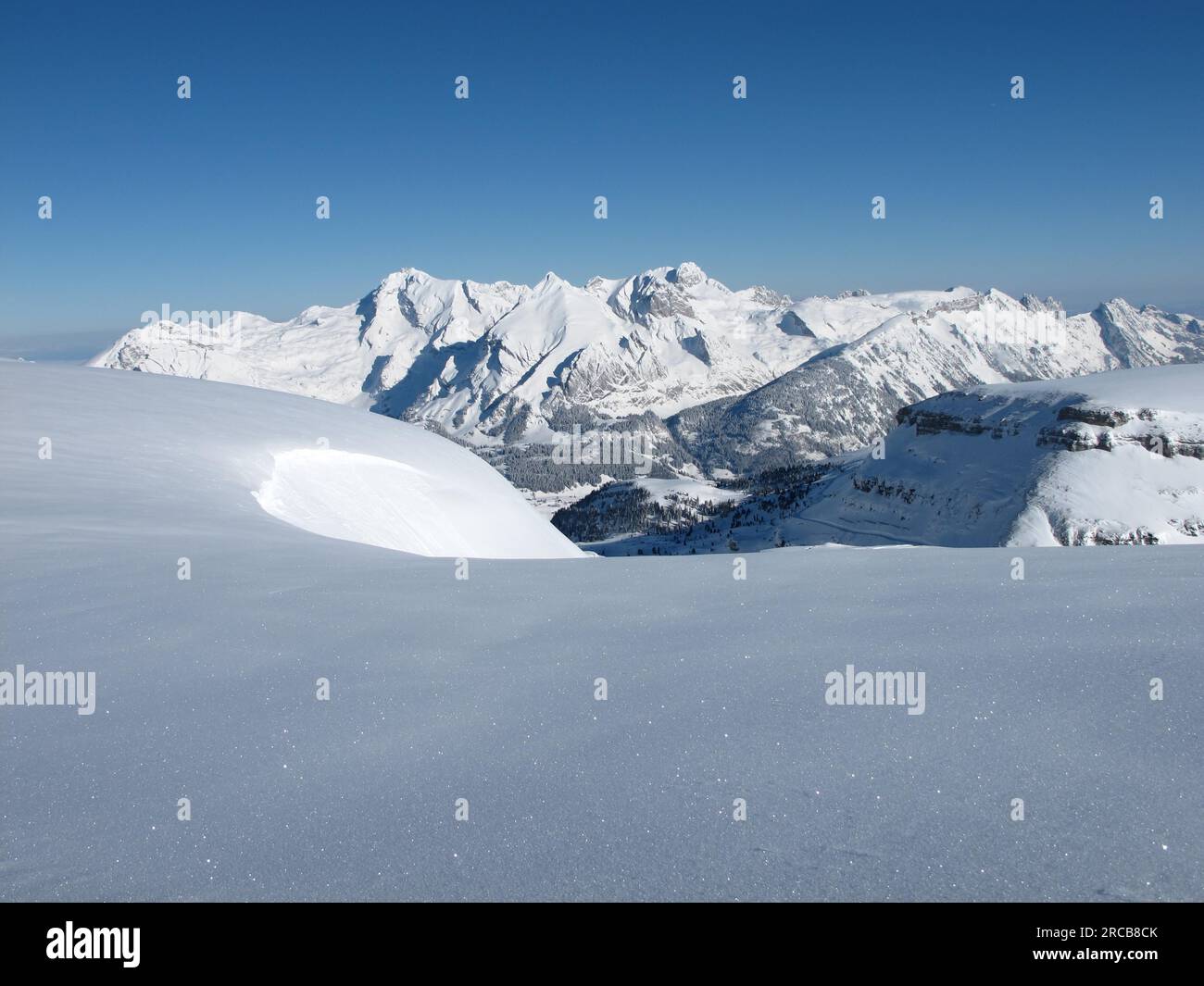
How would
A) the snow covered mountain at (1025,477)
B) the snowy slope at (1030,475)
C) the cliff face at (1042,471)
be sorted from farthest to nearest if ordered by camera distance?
the snow covered mountain at (1025,477)
the snowy slope at (1030,475)
the cliff face at (1042,471)

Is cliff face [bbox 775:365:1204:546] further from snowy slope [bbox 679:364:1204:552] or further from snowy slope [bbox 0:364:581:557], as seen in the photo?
snowy slope [bbox 0:364:581:557]

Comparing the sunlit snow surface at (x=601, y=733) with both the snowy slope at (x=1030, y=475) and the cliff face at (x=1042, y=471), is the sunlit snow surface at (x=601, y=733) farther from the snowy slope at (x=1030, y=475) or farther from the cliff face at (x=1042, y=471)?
the cliff face at (x=1042, y=471)

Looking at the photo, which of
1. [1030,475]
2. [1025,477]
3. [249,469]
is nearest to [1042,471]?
[1030,475]

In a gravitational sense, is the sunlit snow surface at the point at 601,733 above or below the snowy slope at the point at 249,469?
below

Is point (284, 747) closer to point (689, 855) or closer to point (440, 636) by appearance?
point (440, 636)

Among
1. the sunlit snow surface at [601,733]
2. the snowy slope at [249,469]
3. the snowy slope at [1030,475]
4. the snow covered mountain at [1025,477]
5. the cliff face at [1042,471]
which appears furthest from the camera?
the snow covered mountain at [1025,477]

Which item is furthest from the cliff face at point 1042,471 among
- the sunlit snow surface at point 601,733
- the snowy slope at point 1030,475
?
the sunlit snow surface at point 601,733

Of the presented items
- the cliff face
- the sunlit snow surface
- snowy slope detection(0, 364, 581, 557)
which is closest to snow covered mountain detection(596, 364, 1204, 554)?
the cliff face

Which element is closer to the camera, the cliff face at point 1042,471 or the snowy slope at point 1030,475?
the cliff face at point 1042,471
